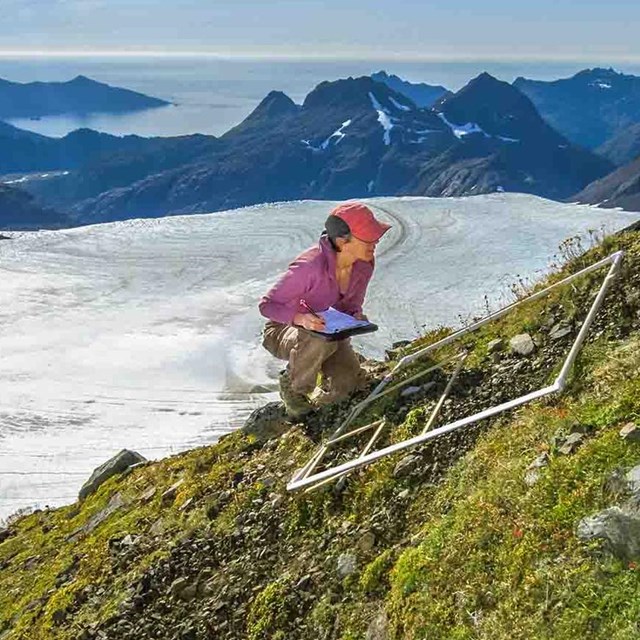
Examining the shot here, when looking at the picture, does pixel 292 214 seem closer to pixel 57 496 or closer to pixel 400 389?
pixel 57 496

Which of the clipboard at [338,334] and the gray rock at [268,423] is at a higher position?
the clipboard at [338,334]

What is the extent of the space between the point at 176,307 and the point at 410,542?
31.1 m

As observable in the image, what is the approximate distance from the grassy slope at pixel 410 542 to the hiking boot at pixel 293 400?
0.86ft

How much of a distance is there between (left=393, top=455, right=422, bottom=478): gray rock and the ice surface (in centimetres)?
1421

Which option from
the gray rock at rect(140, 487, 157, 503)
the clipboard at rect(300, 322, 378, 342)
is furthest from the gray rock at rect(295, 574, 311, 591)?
the gray rock at rect(140, 487, 157, 503)

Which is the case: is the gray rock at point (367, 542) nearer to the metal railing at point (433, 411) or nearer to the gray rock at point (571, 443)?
the metal railing at point (433, 411)

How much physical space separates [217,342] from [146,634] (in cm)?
2458

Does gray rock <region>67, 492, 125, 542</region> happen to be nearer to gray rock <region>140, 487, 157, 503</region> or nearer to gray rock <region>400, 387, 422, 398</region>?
gray rock <region>140, 487, 157, 503</region>

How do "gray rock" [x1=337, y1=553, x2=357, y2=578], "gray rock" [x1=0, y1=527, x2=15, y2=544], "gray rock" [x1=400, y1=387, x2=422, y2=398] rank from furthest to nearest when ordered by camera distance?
"gray rock" [x1=0, y1=527, x2=15, y2=544] < "gray rock" [x1=400, y1=387, x2=422, y2=398] < "gray rock" [x1=337, y1=553, x2=357, y2=578]

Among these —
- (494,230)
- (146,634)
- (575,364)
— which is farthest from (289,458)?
(494,230)

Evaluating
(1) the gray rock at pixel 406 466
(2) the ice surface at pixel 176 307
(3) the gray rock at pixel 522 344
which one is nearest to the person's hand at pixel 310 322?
(3) the gray rock at pixel 522 344

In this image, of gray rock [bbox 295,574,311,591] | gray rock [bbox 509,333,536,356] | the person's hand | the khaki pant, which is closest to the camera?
gray rock [bbox 295,574,311,591]

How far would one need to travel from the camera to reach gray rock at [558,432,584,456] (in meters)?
4.14

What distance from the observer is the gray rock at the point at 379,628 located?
411 cm
